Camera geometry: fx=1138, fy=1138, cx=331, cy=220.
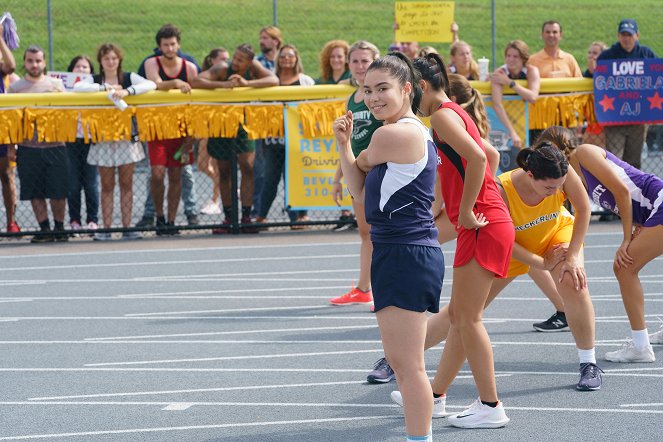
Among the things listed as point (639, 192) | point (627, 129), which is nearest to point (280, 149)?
point (627, 129)

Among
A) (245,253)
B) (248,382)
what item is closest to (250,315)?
(248,382)

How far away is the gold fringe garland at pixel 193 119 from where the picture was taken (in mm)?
11586

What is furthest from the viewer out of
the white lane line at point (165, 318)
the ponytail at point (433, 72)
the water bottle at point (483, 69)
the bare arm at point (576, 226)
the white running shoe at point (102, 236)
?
the water bottle at point (483, 69)

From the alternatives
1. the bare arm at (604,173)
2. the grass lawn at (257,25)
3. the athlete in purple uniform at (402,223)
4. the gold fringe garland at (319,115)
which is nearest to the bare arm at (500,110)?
the gold fringe garland at (319,115)

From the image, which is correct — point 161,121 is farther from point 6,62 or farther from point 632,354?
point 632,354

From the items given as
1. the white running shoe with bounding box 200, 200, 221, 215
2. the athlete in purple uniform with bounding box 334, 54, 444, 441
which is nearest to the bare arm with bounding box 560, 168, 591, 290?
the athlete in purple uniform with bounding box 334, 54, 444, 441

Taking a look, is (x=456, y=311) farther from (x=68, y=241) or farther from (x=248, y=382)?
(x=68, y=241)

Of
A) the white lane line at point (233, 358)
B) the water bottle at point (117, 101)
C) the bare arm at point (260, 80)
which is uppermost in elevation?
the bare arm at point (260, 80)

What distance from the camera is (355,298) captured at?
8.73 metres

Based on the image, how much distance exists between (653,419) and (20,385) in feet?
11.6

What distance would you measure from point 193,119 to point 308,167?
4.28 feet

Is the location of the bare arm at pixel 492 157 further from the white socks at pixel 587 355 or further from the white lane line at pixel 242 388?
the white lane line at pixel 242 388

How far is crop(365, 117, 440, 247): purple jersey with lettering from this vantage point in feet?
15.3

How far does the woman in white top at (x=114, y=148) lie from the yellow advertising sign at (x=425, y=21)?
3.56m
